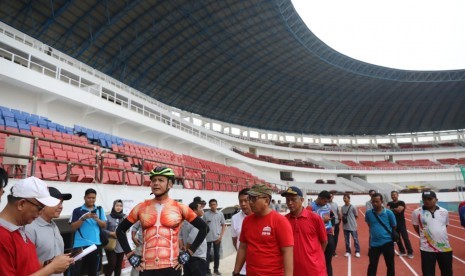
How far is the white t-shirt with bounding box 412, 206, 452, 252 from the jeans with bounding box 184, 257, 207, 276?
12.5 feet

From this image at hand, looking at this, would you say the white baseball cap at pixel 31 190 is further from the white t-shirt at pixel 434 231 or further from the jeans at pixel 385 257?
the white t-shirt at pixel 434 231

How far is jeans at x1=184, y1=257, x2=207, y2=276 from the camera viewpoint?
5.08m

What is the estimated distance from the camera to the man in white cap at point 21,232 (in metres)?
1.83

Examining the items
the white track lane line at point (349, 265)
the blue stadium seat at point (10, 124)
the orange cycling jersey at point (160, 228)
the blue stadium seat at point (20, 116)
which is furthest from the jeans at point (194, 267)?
the blue stadium seat at point (20, 116)

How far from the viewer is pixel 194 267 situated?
5.11 metres

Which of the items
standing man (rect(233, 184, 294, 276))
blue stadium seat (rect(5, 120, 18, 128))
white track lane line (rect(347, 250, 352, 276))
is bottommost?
white track lane line (rect(347, 250, 352, 276))

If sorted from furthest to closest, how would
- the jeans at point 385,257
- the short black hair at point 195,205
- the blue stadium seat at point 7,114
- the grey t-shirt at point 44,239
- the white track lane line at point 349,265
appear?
the blue stadium seat at point 7,114 → the white track lane line at point 349,265 → the short black hair at point 195,205 → the jeans at point 385,257 → the grey t-shirt at point 44,239

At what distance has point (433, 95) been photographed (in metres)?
50.0

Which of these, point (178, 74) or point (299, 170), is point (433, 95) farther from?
point (178, 74)

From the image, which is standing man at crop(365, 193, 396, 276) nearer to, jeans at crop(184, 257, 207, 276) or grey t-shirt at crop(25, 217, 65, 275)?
jeans at crop(184, 257, 207, 276)

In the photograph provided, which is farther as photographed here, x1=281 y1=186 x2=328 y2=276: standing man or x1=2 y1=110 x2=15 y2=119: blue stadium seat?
x1=2 y1=110 x2=15 y2=119: blue stadium seat

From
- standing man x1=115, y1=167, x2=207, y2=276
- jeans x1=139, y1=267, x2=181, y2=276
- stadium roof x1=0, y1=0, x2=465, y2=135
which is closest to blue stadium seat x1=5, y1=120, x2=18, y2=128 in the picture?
standing man x1=115, y1=167, x2=207, y2=276

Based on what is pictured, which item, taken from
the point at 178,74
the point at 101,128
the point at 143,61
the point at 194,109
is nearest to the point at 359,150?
the point at 194,109

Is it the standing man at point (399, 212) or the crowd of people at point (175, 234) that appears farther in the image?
the standing man at point (399, 212)
